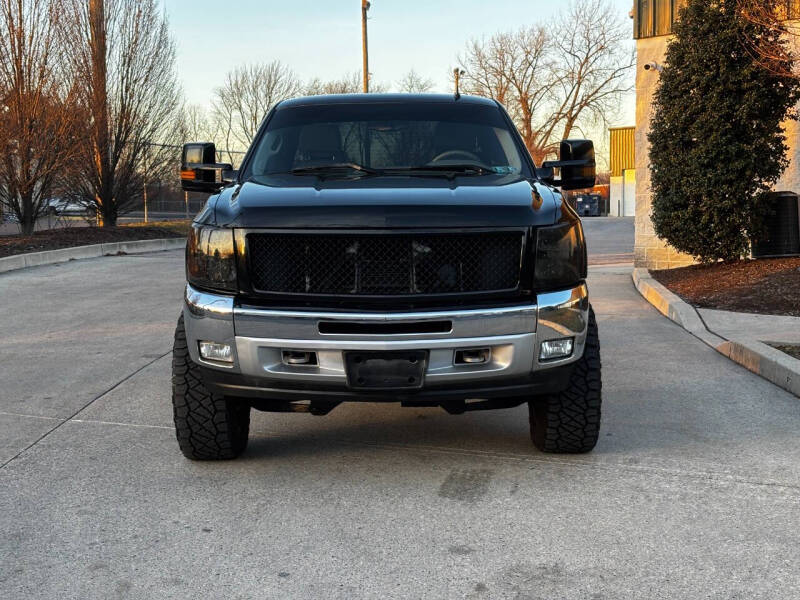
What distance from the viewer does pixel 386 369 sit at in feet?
13.5

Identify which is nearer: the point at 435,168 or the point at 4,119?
the point at 435,168

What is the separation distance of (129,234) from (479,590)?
66.8ft

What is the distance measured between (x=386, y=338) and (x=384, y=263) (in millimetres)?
374

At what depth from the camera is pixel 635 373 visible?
7.16m

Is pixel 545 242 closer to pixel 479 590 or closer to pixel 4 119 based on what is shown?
pixel 479 590

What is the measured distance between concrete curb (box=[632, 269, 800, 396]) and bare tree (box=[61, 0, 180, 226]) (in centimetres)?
1483

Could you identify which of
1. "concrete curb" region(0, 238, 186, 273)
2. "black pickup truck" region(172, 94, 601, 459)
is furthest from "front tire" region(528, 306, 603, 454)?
"concrete curb" region(0, 238, 186, 273)

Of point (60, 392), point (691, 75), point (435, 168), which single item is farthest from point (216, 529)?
point (691, 75)

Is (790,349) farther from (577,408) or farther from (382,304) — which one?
(382,304)

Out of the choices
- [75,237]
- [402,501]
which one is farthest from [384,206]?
[75,237]

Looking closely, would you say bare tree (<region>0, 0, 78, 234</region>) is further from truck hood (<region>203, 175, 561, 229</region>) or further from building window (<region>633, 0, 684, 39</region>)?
truck hood (<region>203, 175, 561, 229</region>)

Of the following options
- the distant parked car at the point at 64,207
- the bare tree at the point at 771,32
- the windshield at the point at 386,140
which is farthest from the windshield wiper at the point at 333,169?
the distant parked car at the point at 64,207

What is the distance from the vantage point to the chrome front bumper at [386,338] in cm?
410

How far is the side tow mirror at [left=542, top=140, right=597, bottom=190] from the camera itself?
571 cm
